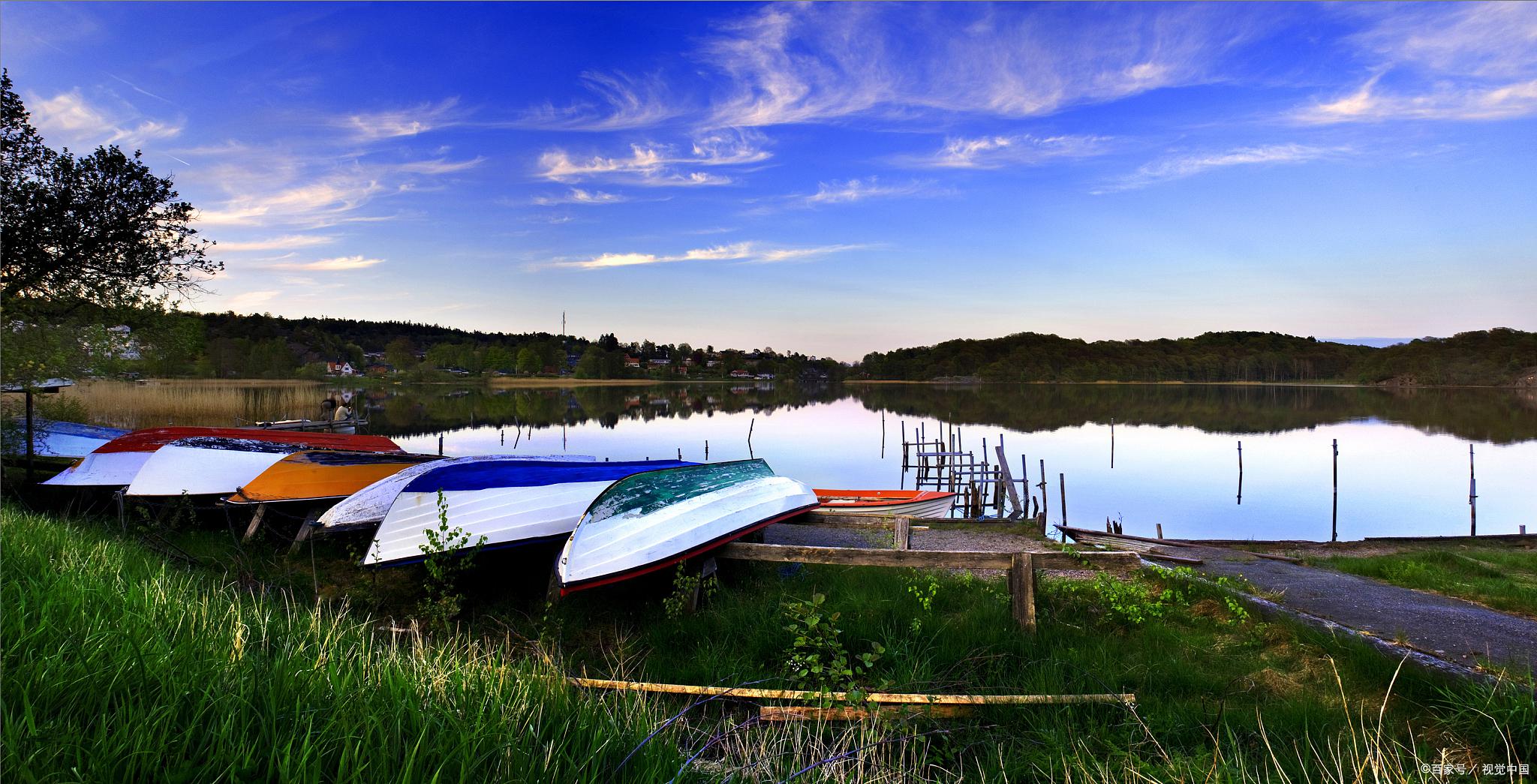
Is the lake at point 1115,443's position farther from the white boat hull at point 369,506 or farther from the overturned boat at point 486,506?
the white boat hull at point 369,506

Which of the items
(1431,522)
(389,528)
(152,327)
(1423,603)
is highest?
(152,327)

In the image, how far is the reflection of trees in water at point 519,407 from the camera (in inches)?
1729

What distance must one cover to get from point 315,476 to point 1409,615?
1183 cm

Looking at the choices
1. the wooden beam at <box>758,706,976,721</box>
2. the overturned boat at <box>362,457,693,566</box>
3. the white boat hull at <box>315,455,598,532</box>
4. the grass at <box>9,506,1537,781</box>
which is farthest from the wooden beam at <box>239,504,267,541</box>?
the wooden beam at <box>758,706,976,721</box>

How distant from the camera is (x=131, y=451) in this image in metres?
10.9

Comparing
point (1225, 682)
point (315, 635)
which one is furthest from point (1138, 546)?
point (315, 635)

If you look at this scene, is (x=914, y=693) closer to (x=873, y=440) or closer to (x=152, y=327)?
(x=152, y=327)

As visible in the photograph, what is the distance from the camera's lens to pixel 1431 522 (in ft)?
68.2

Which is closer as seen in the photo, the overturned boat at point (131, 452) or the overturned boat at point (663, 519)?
the overturned boat at point (663, 519)

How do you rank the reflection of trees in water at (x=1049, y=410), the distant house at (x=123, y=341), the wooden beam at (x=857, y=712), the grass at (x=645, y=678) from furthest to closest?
the reflection of trees in water at (x=1049, y=410)
the distant house at (x=123, y=341)
the wooden beam at (x=857, y=712)
the grass at (x=645, y=678)

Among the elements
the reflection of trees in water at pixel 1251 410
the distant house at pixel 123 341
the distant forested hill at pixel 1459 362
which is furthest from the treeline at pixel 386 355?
the distant forested hill at pixel 1459 362

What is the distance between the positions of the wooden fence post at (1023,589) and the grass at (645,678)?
0.17 meters

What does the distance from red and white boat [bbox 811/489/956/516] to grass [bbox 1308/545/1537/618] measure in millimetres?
6253

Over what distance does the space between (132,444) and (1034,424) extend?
48793mm
